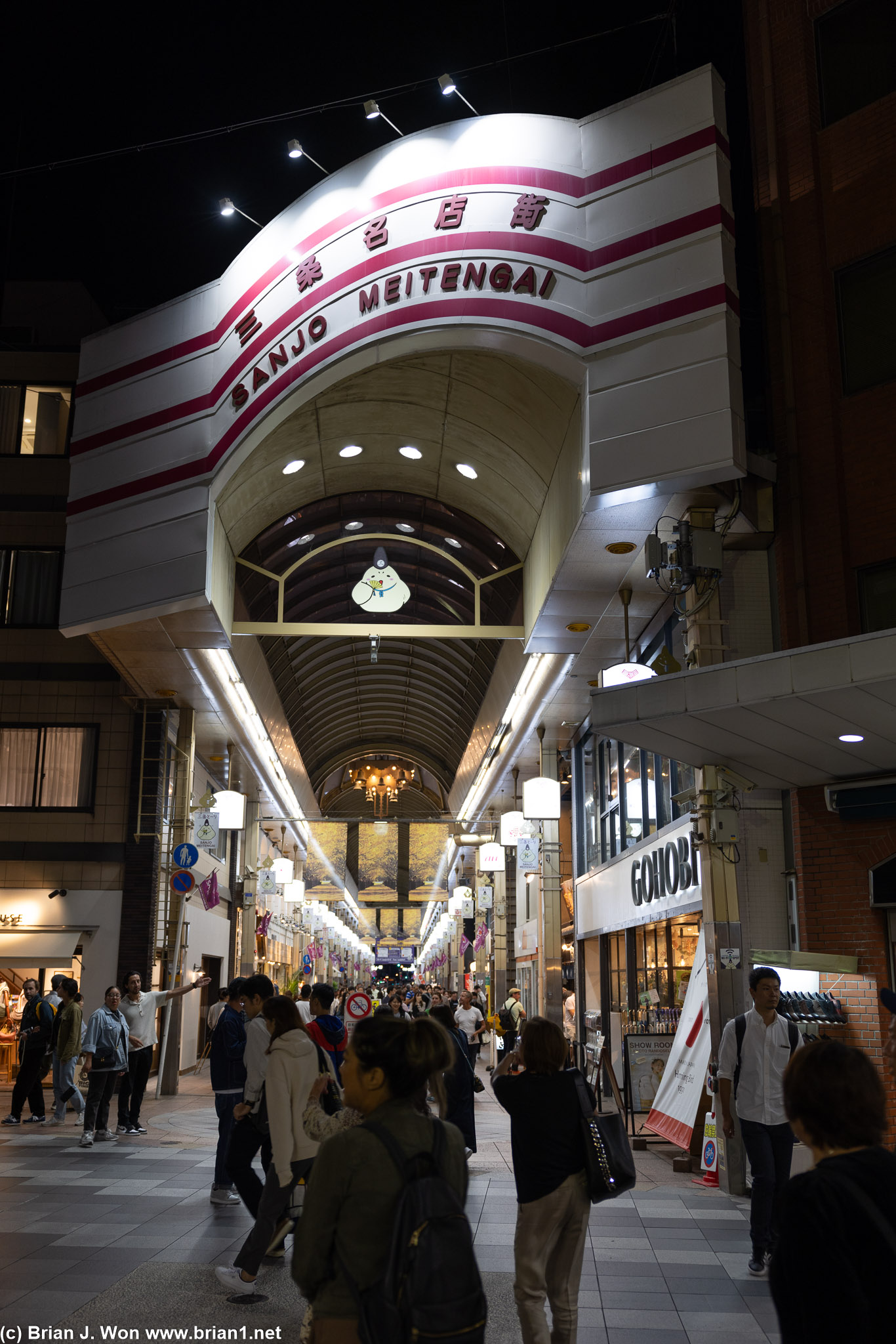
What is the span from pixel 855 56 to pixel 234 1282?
13039 millimetres

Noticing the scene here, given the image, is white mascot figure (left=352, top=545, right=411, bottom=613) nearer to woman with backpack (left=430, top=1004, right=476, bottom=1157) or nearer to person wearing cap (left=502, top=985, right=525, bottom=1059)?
person wearing cap (left=502, top=985, right=525, bottom=1059)

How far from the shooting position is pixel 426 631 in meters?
15.5

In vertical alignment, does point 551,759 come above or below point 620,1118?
above

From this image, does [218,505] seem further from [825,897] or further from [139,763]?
[825,897]

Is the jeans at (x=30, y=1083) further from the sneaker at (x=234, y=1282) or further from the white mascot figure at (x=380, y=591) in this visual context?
the sneaker at (x=234, y=1282)

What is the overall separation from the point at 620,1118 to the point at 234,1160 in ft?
9.31

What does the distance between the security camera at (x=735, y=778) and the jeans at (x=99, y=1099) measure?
288 inches

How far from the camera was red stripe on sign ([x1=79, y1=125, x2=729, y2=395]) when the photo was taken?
1098cm

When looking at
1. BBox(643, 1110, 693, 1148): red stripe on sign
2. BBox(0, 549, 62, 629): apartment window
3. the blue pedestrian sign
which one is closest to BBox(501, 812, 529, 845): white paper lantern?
the blue pedestrian sign

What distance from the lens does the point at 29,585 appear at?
19031 mm

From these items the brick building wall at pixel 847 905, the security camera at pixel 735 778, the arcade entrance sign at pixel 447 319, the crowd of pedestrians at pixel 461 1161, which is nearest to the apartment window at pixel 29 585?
the arcade entrance sign at pixel 447 319

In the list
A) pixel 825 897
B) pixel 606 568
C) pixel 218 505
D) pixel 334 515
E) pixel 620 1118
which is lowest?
pixel 620 1118

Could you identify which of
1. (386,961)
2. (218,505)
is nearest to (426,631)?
(218,505)

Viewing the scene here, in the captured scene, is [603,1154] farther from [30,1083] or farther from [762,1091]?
[30,1083]
